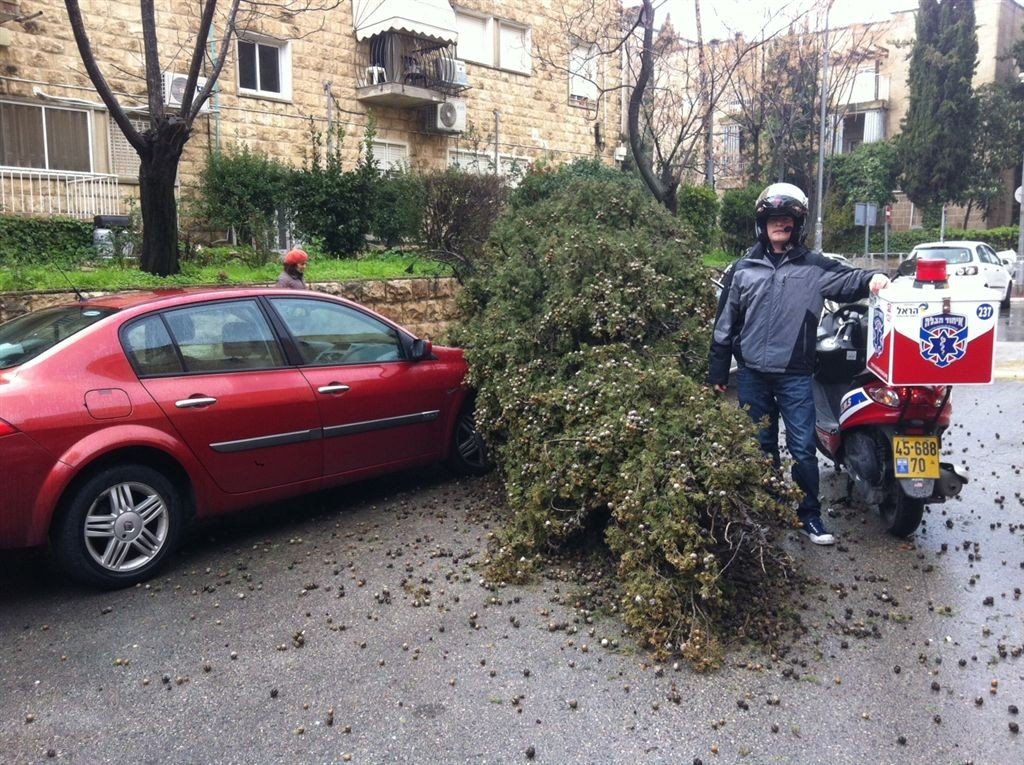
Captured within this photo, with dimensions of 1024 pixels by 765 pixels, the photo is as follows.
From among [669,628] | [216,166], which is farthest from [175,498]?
[216,166]

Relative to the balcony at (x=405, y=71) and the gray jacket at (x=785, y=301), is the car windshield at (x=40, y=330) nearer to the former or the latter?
the gray jacket at (x=785, y=301)

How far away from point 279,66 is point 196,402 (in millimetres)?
13075

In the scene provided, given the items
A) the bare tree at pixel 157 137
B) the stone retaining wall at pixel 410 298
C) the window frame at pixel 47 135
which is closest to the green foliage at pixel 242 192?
the window frame at pixel 47 135

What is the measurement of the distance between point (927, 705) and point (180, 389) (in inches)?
161

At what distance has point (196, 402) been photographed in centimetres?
518

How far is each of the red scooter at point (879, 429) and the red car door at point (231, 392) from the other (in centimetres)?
342

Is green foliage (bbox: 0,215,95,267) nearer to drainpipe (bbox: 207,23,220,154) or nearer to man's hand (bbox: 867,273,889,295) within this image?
drainpipe (bbox: 207,23,220,154)

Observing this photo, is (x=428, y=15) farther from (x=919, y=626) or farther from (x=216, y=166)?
(x=919, y=626)

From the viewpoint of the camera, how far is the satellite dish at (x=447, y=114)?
18.6 m

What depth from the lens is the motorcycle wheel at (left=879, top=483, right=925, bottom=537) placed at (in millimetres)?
5316

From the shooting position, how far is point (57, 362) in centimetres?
477

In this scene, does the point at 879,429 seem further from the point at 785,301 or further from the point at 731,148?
Result: the point at 731,148

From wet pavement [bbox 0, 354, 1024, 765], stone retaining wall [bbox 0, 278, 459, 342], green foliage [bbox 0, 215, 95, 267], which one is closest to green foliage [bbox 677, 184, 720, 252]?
stone retaining wall [bbox 0, 278, 459, 342]

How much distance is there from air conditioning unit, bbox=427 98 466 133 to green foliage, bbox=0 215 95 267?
7883 millimetres
